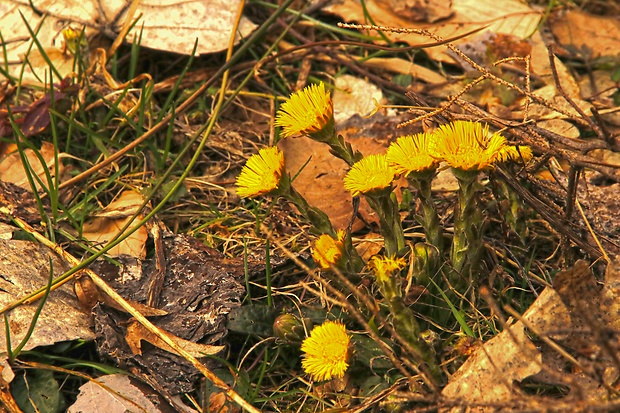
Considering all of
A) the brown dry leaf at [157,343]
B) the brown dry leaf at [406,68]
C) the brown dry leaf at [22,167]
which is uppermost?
the brown dry leaf at [406,68]

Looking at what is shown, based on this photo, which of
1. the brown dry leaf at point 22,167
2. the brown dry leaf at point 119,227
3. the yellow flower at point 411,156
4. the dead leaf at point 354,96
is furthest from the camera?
the dead leaf at point 354,96

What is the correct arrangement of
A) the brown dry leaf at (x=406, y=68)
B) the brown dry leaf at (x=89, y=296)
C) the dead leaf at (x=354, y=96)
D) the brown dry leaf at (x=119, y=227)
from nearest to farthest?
the brown dry leaf at (x=89, y=296), the brown dry leaf at (x=119, y=227), the dead leaf at (x=354, y=96), the brown dry leaf at (x=406, y=68)

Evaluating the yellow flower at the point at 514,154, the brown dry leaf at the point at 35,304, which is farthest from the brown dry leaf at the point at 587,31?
the brown dry leaf at the point at 35,304

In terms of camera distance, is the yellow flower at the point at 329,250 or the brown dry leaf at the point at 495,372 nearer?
the brown dry leaf at the point at 495,372

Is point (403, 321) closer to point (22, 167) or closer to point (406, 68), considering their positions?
point (406, 68)

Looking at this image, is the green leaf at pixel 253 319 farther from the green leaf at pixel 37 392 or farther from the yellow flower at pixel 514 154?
the yellow flower at pixel 514 154

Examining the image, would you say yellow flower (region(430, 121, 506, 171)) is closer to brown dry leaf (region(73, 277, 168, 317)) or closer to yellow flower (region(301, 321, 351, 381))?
yellow flower (region(301, 321, 351, 381))

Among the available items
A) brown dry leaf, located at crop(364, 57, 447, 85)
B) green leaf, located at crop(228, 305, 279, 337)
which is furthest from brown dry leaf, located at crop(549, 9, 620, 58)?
green leaf, located at crop(228, 305, 279, 337)

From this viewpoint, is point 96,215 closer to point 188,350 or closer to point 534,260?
point 188,350
